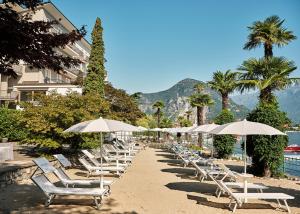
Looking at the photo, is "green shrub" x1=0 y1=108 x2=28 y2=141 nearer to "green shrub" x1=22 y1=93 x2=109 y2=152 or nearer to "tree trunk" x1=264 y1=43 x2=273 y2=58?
"green shrub" x1=22 y1=93 x2=109 y2=152

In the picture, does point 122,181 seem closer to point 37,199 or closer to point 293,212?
point 37,199

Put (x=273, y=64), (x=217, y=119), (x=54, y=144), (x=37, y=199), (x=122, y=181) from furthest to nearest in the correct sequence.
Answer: (x=217, y=119) < (x=273, y=64) < (x=54, y=144) < (x=122, y=181) < (x=37, y=199)

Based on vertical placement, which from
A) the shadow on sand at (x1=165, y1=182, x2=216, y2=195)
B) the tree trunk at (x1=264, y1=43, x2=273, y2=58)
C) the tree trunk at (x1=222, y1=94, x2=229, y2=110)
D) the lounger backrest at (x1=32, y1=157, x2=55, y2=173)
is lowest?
the shadow on sand at (x1=165, y1=182, x2=216, y2=195)

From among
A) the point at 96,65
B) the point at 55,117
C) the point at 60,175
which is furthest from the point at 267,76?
the point at 96,65

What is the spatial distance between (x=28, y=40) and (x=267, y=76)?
53.4 feet

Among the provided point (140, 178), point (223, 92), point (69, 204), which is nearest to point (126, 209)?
point (69, 204)

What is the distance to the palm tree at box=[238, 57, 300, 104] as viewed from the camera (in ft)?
60.7

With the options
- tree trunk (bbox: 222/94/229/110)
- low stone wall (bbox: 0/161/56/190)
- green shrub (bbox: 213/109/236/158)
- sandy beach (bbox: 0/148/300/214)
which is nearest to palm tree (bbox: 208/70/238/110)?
tree trunk (bbox: 222/94/229/110)

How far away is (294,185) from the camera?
13883 mm

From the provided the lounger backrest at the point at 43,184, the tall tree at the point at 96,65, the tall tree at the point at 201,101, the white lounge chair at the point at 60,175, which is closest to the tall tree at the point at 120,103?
the tall tree at the point at 96,65

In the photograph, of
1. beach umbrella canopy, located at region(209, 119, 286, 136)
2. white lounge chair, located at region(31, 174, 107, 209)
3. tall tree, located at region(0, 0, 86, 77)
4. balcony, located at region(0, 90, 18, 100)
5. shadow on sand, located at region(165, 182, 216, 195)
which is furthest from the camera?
balcony, located at region(0, 90, 18, 100)

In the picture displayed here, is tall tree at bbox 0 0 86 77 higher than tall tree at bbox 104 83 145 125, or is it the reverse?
tall tree at bbox 104 83 145 125

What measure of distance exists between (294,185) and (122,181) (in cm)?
655

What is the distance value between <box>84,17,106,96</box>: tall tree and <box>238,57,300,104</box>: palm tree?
15.3 m
